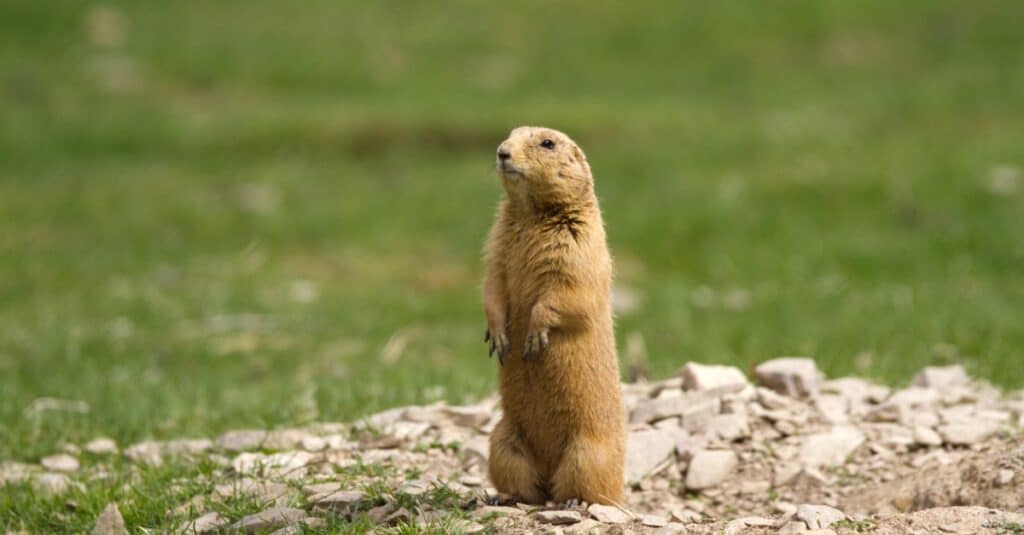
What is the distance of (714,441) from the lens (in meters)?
6.48

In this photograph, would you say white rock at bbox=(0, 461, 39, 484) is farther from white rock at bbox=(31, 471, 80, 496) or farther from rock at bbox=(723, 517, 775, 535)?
rock at bbox=(723, 517, 775, 535)

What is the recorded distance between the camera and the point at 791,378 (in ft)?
23.1

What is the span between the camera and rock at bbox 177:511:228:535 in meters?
5.18

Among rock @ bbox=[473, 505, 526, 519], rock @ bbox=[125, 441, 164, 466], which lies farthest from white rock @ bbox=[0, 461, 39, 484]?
rock @ bbox=[473, 505, 526, 519]

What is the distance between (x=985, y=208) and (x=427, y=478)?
9.69 metres

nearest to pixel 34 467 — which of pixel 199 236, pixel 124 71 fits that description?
pixel 199 236

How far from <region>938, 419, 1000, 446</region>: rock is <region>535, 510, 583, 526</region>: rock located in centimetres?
244

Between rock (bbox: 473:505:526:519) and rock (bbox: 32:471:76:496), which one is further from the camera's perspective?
rock (bbox: 32:471:76:496)

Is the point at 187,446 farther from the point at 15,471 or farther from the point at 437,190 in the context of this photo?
the point at 437,190

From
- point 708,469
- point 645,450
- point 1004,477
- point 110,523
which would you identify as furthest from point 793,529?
point 110,523

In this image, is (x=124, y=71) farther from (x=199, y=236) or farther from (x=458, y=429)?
(x=458, y=429)

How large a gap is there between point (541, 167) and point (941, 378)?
341 centimetres

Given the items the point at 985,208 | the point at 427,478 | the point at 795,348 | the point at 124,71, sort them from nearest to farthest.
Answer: the point at 427,478, the point at 795,348, the point at 985,208, the point at 124,71

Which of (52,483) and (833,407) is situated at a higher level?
(833,407)
